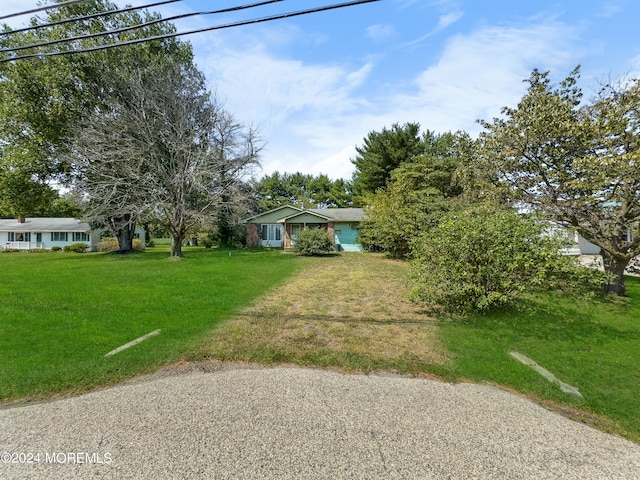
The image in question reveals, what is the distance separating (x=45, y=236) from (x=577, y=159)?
40487mm

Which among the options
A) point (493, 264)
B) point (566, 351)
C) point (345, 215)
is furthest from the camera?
point (345, 215)

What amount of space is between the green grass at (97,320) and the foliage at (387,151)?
64.7 feet

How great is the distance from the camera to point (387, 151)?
92.5 feet

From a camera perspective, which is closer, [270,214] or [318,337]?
[318,337]

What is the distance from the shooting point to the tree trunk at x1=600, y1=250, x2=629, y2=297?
8469 millimetres

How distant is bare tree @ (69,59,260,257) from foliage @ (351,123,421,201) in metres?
13.3

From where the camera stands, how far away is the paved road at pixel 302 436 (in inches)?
88.9

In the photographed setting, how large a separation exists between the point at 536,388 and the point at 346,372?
2.29 meters

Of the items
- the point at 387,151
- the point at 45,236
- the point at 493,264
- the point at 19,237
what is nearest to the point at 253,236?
the point at 387,151

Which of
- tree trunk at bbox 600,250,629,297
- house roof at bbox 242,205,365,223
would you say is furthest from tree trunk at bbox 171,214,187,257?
tree trunk at bbox 600,250,629,297

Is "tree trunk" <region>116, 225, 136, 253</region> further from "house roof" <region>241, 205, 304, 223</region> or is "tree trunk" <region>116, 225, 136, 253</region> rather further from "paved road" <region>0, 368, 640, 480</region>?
"paved road" <region>0, 368, 640, 480</region>

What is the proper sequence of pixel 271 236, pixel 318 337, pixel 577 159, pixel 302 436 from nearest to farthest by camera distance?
pixel 302 436 < pixel 318 337 < pixel 577 159 < pixel 271 236

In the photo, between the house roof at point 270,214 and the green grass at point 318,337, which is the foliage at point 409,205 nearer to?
the house roof at point 270,214

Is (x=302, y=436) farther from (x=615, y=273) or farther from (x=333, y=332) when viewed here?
(x=615, y=273)
